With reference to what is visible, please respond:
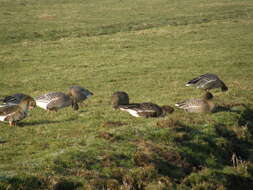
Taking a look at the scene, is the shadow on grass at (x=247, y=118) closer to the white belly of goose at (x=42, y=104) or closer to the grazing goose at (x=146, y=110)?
the grazing goose at (x=146, y=110)

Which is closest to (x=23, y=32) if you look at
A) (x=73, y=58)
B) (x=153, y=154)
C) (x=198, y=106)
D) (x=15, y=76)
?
(x=73, y=58)

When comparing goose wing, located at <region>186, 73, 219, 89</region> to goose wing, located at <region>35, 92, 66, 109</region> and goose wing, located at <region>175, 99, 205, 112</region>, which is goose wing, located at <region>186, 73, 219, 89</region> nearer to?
goose wing, located at <region>175, 99, 205, 112</region>

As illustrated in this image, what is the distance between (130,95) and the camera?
22.9m

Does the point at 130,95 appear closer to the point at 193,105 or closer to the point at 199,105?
the point at 193,105

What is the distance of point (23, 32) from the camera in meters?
46.0

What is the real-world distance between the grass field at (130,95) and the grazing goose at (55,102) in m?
0.31

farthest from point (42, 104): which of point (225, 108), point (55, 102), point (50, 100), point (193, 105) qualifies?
point (225, 108)

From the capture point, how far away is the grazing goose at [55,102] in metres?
18.8

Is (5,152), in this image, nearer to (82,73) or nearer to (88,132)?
(88,132)

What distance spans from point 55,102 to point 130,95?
506 cm

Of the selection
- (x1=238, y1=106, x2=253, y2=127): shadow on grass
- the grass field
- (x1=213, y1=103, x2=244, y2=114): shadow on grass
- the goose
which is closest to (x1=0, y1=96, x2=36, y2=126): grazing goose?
the grass field

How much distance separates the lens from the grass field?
41.5 ft

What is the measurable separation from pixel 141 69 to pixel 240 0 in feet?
146

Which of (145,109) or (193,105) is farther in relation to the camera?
(193,105)
